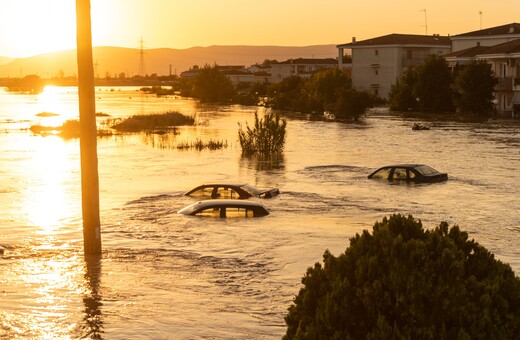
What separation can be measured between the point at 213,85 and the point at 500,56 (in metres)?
83.9

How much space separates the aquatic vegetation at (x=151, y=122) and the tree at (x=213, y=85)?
Result: 6841cm

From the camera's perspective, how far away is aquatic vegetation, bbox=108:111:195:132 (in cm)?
8306

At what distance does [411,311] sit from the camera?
7.24m

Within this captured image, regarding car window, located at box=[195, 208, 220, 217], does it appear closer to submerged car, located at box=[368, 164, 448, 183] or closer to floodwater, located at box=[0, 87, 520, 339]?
floodwater, located at box=[0, 87, 520, 339]

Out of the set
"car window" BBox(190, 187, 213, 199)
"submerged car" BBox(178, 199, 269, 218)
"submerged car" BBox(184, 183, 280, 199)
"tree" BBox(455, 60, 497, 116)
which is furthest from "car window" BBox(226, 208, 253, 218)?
"tree" BBox(455, 60, 497, 116)

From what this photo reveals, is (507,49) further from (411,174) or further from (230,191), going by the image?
(230,191)

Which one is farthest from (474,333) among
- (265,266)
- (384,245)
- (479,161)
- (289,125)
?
(289,125)

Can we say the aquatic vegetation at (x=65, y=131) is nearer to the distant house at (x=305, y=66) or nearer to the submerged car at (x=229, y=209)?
the submerged car at (x=229, y=209)

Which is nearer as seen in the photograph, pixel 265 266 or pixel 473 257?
pixel 473 257

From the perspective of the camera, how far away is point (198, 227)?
27828 mm

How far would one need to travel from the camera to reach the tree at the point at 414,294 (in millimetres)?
7254

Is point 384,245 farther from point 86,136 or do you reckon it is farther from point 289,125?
point 289,125

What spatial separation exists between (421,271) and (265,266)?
15.5 metres

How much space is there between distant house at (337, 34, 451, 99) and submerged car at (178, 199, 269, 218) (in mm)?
92846
